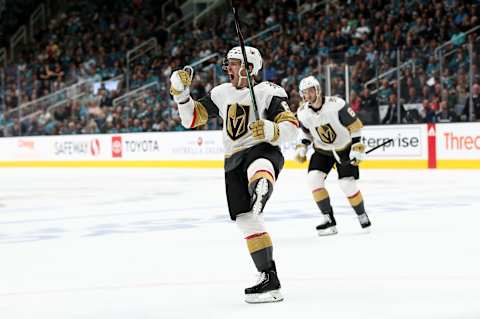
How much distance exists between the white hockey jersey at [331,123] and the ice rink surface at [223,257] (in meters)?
0.78

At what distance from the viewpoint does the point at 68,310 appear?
434 centimetres

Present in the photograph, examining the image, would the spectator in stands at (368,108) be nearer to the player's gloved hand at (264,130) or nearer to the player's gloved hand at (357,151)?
the player's gloved hand at (357,151)

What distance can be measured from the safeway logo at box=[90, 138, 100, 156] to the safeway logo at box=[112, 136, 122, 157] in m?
0.46

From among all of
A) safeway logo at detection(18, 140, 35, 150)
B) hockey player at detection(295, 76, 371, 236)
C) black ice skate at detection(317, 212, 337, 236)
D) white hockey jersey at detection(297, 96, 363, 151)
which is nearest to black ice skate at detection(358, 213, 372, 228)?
hockey player at detection(295, 76, 371, 236)

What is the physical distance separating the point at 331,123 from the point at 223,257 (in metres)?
2.24

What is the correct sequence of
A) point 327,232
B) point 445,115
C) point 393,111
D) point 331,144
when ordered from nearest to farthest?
point 327,232 < point 331,144 < point 445,115 < point 393,111

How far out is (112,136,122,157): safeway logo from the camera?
19.7 m

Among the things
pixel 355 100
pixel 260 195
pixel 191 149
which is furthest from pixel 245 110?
pixel 191 149

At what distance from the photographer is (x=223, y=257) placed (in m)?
6.22

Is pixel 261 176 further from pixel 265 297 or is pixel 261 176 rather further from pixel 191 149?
pixel 191 149

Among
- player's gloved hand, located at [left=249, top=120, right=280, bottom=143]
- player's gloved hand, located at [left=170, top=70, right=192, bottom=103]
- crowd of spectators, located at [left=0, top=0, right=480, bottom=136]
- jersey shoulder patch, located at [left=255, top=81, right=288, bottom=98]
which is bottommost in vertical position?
player's gloved hand, located at [left=249, top=120, right=280, bottom=143]

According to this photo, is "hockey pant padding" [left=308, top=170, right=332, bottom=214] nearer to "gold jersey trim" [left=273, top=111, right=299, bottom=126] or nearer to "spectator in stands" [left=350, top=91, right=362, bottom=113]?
"gold jersey trim" [left=273, top=111, right=299, bottom=126]

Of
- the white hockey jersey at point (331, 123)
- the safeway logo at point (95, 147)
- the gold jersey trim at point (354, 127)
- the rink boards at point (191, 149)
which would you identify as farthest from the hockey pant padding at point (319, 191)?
the safeway logo at point (95, 147)

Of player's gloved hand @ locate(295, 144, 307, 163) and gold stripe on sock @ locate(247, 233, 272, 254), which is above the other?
player's gloved hand @ locate(295, 144, 307, 163)
